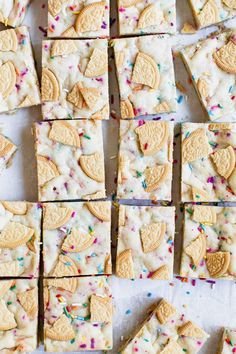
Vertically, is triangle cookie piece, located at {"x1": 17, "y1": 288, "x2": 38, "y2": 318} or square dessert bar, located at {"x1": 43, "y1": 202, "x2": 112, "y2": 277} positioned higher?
square dessert bar, located at {"x1": 43, "y1": 202, "x2": 112, "y2": 277}

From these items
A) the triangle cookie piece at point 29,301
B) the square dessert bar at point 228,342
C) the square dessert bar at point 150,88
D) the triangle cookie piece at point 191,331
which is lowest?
the square dessert bar at point 228,342

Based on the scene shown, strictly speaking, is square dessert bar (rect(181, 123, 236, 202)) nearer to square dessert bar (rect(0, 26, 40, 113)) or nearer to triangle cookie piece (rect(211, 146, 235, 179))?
triangle cookie piece (rect(211, 146, 235, 179))

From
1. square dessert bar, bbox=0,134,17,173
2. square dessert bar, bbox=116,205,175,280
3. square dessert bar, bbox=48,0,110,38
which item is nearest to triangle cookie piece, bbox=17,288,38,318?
square dessert bar, bbox=116,205,175,280

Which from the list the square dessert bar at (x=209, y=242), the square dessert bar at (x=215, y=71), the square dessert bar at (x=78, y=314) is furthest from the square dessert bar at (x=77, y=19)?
the square dessert bar at (x=78, y=314)

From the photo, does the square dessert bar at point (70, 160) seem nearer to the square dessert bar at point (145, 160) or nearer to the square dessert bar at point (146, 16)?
the square dessert bar at point (145, 160)

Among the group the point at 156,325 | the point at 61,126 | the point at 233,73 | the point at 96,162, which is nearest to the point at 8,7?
the point at 61,126

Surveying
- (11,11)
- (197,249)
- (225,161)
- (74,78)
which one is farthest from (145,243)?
(11,11)
